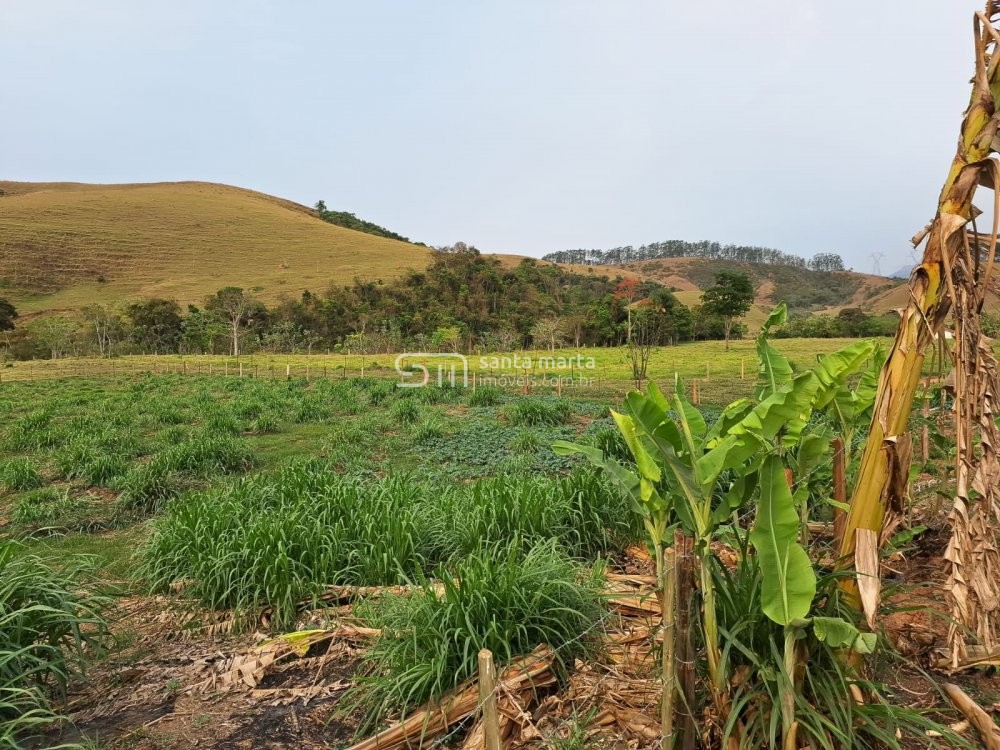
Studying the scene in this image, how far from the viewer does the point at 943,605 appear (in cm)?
254

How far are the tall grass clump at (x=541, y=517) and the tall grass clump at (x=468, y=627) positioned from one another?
920 mm

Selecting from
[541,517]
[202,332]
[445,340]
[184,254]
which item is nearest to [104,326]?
[202,332]

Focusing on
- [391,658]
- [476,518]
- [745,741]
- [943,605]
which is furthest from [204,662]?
[943,605]

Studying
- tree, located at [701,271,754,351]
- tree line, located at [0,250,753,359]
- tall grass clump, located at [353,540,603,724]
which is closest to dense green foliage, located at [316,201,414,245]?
tree line, located at [0,250,753,359]

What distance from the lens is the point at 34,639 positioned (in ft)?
8.64

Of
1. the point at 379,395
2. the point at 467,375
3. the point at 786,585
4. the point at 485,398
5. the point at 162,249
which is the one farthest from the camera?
the point at 162,249

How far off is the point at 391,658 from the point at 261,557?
1.47 metres

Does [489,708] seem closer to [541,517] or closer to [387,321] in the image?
[541,517]

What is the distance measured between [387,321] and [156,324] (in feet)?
70.9

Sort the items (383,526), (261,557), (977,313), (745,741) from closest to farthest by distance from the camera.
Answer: (745,741) < (977,313) < (261,557) < (383,526)

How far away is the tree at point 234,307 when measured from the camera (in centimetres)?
4747

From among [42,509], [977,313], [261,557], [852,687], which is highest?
[977,313]

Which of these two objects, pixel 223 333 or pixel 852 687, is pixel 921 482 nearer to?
pixel 852 687

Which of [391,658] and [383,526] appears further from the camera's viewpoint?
[383,526]
